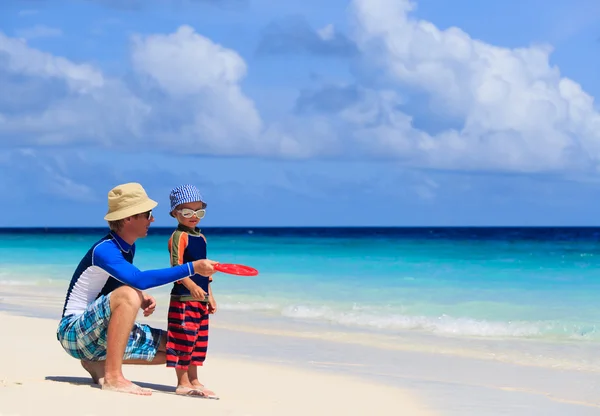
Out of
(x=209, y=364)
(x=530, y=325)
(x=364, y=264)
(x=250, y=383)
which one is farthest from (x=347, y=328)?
(x=364, y=264)

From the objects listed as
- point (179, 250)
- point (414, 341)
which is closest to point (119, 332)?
point (179, 250)

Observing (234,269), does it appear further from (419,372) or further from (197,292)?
(419,372)

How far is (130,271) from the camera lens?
4102 mm

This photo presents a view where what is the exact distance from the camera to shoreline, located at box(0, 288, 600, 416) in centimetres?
512

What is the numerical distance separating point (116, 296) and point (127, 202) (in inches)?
19.3

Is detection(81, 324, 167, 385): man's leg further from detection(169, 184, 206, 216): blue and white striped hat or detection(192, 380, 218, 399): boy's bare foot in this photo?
detection(169, 184, 206, 216): blue and white striped hat

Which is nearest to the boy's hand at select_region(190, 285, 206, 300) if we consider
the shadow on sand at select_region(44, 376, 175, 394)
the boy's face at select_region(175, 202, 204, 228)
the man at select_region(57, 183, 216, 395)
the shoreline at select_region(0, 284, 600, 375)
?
the man at select_region(57, 183, 216, 395)

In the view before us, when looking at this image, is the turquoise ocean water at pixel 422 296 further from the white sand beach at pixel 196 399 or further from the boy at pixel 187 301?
the boy at pixel 187 301

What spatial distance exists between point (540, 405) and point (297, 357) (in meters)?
2.23

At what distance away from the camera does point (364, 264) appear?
2230cm

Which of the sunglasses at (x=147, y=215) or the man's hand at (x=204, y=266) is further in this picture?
the sunglasses at (x=147, y=215)

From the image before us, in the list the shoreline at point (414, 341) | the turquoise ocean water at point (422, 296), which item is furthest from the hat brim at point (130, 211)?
the turquoise ocean water at point (422, 296)

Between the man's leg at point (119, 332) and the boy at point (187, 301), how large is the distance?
29 cm

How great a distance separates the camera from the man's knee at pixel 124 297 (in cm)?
411
